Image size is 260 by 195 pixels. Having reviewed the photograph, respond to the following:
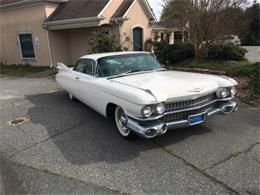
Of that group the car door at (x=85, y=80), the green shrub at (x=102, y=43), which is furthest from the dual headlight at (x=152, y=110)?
the green shrub at (x=102, y=43)

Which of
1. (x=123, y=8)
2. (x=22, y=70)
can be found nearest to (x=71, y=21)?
(x=123, y=8)

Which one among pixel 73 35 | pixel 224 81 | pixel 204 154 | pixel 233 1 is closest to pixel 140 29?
pixel 73 35

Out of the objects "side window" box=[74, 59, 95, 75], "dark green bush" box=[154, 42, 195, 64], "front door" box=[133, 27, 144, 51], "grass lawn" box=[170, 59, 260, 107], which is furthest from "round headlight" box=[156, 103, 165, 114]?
"front door" box=[133, 27, 144, 51]

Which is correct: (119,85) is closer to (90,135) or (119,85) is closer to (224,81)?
(90,135)

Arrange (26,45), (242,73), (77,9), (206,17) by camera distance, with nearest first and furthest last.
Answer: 1. (242,73)
2. (206,17)
3. (77,9)
4. (26,45)

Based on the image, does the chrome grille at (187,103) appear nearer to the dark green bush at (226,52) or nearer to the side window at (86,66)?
the side window at (86,66)

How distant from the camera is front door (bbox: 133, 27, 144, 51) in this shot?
1525 cm

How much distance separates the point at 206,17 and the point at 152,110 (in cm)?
894

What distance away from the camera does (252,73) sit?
26.1 feet

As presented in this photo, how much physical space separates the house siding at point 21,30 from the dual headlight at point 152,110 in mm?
12565

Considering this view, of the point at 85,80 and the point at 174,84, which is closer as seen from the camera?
the point at 174,84

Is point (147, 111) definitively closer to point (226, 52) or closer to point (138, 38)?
point (226, 52)

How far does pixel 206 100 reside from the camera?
3.94 meters

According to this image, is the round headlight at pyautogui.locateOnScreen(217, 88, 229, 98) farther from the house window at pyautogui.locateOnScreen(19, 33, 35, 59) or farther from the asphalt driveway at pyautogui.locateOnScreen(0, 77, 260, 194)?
the house window at pyautogui.locateOnScreen(19, 33, 35, 59)
